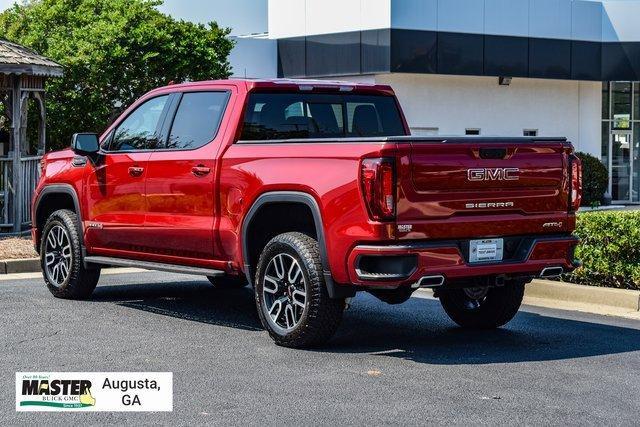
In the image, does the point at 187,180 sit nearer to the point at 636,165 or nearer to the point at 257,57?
the point at 257,57

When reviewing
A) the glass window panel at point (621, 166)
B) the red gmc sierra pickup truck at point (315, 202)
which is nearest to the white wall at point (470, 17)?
the glass window panel at point (621, 166)

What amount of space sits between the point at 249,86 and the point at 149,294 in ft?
10.7

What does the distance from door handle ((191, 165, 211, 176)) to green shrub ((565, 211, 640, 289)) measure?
160 inches

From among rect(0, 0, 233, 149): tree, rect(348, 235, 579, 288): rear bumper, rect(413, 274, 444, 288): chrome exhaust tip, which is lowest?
rect(413, 274, 444, 288): chrome exhaust tip

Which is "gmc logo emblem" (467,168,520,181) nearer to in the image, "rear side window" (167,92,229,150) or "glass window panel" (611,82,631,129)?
"rear side window" (167,92,229,150)

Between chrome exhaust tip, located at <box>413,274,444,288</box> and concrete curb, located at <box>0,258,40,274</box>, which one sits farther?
concrete curb, located at <box>0,258,40,274</box>

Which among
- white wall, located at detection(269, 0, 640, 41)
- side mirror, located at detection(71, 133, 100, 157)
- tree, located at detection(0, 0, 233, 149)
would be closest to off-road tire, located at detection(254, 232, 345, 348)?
side mirror, located at detection(71, 133, 100, 157)

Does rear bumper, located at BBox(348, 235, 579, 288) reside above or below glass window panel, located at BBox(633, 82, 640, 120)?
below

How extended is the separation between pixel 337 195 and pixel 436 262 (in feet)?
2.70

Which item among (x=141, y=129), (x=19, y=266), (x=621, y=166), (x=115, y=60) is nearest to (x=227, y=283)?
(x=141, y=129)

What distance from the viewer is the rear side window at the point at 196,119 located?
9664 mm

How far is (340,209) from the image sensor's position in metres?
8.13

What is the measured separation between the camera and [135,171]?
10.3m

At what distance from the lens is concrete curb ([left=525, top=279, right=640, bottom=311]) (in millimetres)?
10773
